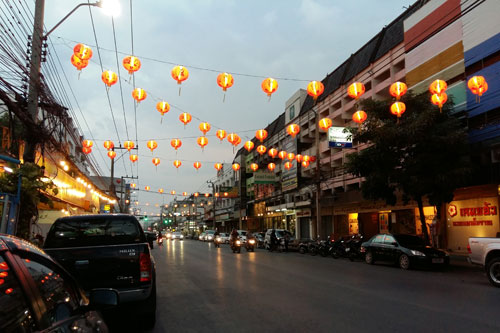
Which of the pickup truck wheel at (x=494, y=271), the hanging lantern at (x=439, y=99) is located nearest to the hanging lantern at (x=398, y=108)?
the hanging lantern at (x=439, y=99)

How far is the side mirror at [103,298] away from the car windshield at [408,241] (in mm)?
15015

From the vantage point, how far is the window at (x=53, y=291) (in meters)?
2.37

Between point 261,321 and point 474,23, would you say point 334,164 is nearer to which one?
point 474,23

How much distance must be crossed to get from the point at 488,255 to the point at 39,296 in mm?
12024

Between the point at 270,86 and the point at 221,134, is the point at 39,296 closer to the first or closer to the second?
the point at 270,86

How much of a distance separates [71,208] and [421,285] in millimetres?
21650

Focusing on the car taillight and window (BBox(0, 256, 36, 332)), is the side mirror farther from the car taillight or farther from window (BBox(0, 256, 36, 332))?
the car taillight

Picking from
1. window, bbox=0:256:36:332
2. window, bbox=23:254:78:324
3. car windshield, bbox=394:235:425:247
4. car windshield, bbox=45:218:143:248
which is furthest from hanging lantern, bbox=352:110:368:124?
window, bbox=0:256:36:332

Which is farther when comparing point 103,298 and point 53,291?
point 103,298

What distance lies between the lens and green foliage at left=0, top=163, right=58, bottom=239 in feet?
35.7

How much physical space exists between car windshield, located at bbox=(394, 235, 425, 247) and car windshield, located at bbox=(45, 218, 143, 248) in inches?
495

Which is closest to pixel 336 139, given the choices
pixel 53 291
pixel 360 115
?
pixel 360 115

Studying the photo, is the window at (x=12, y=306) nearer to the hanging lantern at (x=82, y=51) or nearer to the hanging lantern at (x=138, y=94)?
the hanging lantern at (x=82, y=51)

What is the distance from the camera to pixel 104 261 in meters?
5.62
